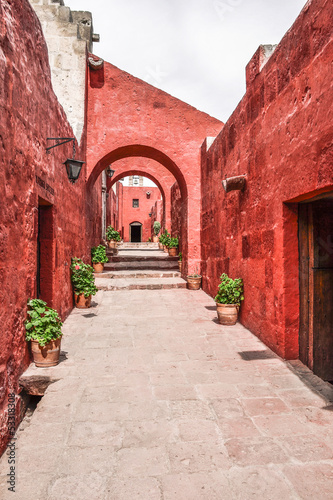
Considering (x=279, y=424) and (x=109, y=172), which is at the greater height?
(x=109, y=172)

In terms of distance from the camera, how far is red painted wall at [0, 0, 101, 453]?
2.49 metres

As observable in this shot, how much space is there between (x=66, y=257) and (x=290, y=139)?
381cm

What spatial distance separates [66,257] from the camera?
548 cm

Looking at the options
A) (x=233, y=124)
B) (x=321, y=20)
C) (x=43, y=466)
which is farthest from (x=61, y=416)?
(x=233, y=124)

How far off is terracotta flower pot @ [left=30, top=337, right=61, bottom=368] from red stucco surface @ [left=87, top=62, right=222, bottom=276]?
553 centimetres

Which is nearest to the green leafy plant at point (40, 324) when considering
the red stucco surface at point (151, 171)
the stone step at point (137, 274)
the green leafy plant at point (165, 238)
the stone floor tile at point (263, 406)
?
the stone floor tile at point (263, 406)

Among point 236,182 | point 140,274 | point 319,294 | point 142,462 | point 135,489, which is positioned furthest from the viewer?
point 140,274

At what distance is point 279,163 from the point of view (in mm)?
3656

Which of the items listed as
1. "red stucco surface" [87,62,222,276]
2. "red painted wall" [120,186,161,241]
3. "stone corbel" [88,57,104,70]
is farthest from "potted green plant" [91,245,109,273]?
"red painted wall" [120,186,161,241]

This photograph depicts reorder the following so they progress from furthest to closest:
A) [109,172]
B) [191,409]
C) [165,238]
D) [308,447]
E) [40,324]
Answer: [109,172], [165,238], [40,324], [191,409], [308,447]

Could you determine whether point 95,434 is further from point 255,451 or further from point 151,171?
point 151,171

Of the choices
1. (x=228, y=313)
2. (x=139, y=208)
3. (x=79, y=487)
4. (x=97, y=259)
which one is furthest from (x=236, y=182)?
(x=139, y=208)

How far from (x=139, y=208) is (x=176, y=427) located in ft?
83.6

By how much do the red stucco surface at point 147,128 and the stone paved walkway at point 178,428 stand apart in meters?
5.13
